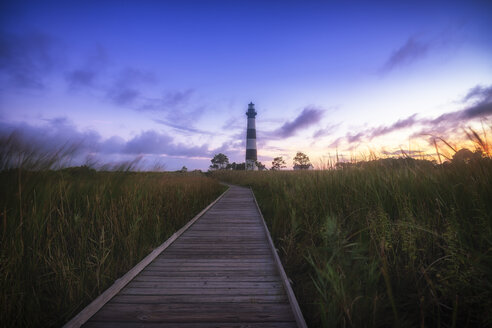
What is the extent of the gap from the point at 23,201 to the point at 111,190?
1.30 m

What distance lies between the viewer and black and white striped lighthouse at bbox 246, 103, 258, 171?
3123cm

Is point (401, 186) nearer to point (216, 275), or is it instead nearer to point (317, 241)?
point (317, 241)

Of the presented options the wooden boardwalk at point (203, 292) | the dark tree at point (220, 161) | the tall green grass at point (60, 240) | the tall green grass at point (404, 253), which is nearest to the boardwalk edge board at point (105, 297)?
the wooden boardwalk at point (203, 292)

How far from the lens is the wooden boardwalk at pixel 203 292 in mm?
1861

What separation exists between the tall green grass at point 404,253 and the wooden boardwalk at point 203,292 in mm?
304

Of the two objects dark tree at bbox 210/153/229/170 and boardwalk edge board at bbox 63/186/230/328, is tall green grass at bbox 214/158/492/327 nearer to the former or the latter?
boardwalk edge board at bbox 63/186/230/328

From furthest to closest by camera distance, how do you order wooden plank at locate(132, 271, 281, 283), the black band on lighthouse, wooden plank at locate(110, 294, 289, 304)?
the black band on lighthouse, wooden plank at locate(132, 271, 281, 283), wooden plank at locate(110, 294, 289, 304)

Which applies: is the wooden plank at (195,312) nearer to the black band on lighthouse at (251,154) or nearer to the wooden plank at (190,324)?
the wooden plank at (190,324)

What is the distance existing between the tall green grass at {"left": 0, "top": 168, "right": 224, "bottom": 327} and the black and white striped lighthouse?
89.4 ft

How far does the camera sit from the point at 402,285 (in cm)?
202

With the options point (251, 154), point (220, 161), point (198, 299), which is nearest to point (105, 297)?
point (198, 299)

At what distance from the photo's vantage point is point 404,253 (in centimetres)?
227

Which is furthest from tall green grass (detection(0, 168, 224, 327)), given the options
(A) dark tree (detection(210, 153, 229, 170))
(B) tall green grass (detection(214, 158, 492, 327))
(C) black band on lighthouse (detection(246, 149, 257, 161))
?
(A) dark tree (detection(210, 153, 229, 170))

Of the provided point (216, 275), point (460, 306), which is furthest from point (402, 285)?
point (216, 275)
